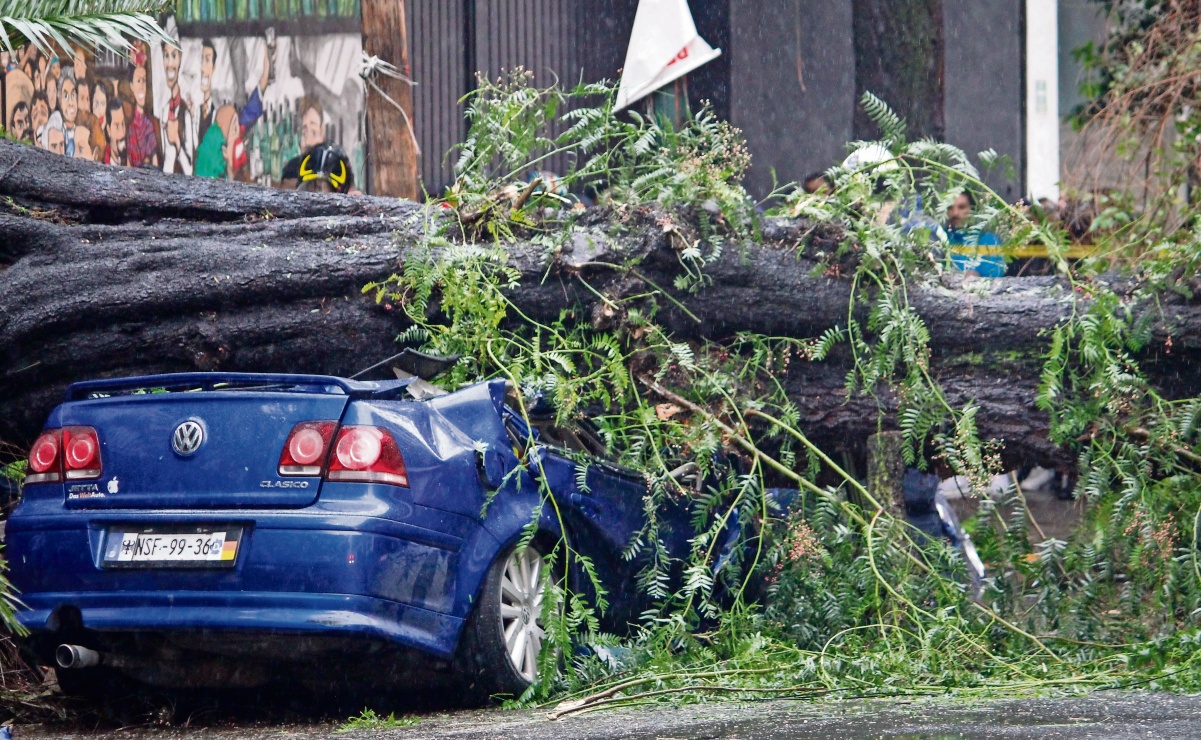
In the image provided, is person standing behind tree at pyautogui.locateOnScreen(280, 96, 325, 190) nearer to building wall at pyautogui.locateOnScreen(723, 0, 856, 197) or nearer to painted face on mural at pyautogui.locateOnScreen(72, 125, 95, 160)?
painted face on mural at pyautogui.locateOnScreen(72, 125, 95, 160)

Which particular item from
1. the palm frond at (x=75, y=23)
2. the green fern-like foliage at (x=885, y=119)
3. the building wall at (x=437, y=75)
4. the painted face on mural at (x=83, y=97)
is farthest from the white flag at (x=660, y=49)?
the palm frond at (x=75, y=23)

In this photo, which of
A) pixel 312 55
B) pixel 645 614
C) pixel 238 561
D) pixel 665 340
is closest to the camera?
pixel 238 561

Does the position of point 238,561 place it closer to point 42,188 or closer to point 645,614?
point 645,614

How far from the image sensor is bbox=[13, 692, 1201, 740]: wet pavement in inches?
165

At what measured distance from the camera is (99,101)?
Answer: 12.0 m

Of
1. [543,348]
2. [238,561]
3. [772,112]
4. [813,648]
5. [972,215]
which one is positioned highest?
[772,112]

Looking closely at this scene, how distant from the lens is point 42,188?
693 centimetres

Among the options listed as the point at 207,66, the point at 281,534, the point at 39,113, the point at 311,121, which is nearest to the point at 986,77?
the point at 311,121

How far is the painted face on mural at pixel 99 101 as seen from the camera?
472 inches

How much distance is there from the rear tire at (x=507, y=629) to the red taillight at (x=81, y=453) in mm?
1455

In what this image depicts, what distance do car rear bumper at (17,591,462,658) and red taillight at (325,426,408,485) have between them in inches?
16.0

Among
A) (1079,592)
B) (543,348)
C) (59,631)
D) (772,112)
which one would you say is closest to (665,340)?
(543,348)

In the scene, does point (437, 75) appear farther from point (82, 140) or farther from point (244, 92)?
point (82, 140)

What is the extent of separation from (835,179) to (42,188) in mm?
3725
